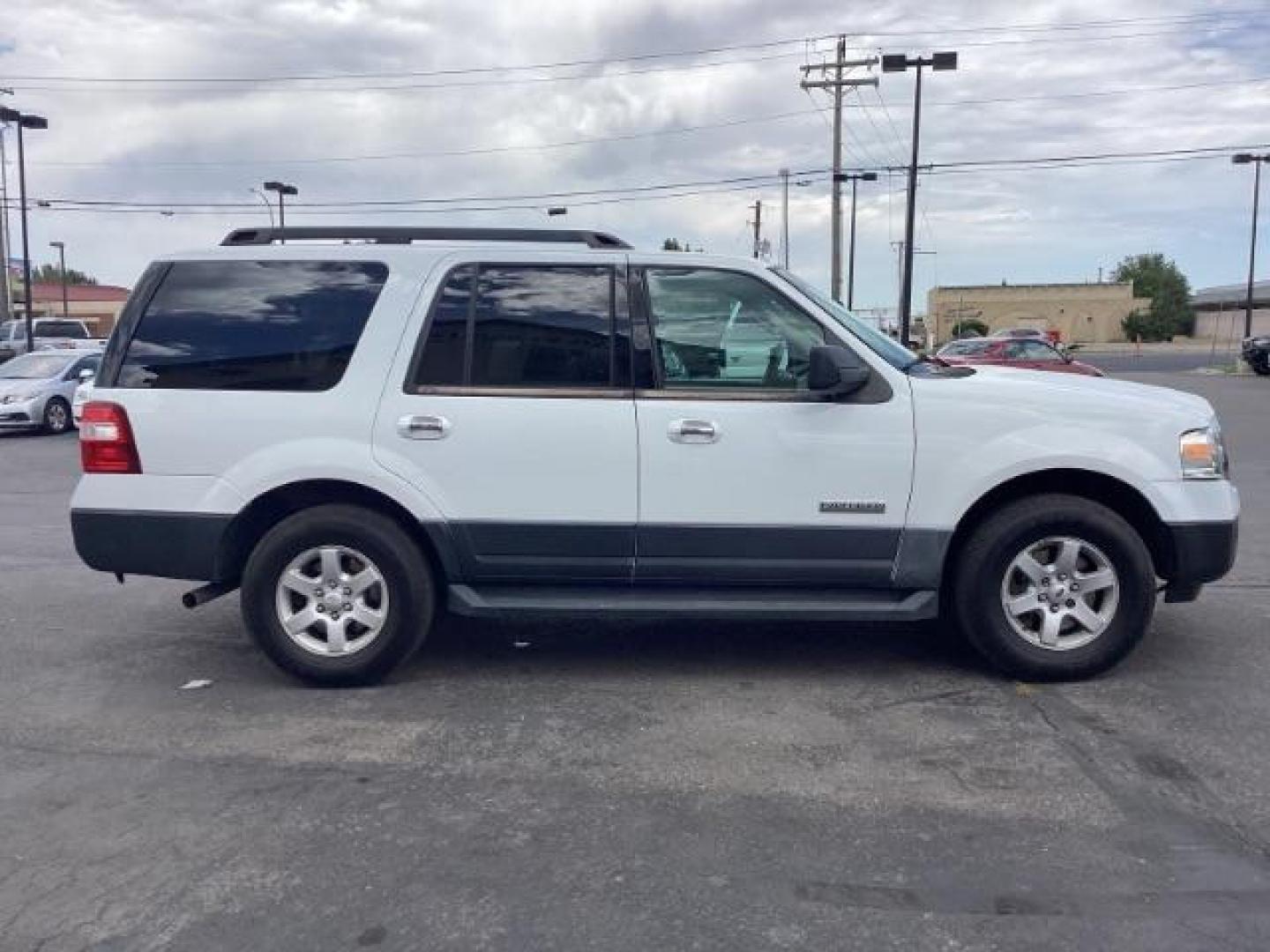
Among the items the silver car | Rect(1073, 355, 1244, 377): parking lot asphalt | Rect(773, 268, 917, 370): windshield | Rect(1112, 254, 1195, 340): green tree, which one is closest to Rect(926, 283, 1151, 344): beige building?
Rect(1112, 254, 1195, 340): green tree

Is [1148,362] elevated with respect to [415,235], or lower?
lower

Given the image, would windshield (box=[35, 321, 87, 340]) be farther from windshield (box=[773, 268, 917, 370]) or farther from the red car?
windshield (box=[773, 268, 917, 370])

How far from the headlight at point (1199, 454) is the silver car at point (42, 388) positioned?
61.4 ft

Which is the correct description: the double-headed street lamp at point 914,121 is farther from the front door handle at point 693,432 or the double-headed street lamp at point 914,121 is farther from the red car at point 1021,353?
the front door handle at point 693,432

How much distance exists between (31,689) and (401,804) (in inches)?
98.6

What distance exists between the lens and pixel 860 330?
5688mm

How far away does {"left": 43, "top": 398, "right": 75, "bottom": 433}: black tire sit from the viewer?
20438mm


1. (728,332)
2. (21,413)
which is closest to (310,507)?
(728,332)

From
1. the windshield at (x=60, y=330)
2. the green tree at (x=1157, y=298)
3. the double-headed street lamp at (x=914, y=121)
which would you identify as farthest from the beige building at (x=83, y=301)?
the green tree at (x=1157, y=298)

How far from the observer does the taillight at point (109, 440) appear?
552 cm

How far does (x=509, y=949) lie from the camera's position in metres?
3.30

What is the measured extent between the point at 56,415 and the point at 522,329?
17.8 meters

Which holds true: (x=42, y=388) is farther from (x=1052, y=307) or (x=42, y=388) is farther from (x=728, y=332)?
(x=1052, y=307)

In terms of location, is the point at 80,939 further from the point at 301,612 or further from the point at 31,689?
the point at 31,689
